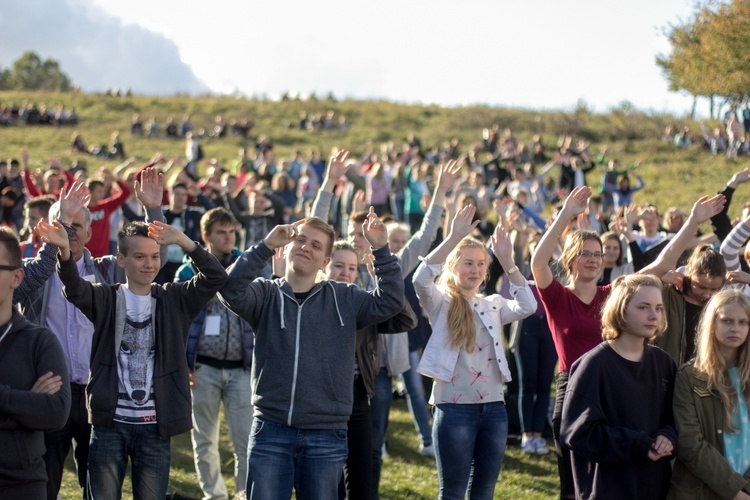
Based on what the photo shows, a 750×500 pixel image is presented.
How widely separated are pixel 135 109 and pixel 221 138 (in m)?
11.2

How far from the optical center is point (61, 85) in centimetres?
8219

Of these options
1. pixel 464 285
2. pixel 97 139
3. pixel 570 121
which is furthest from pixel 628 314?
pixel 97 139

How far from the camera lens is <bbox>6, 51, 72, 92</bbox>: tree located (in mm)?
82688

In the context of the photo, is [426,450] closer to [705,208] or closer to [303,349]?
[705,208]

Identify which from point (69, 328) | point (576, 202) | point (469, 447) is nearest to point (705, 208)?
point (576, 202)

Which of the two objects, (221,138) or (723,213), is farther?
(221,138)

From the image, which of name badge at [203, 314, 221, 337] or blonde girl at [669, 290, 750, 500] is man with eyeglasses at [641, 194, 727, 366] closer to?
blonde girl at [669, 290, 750, 500]

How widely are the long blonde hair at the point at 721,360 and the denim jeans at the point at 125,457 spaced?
300cm

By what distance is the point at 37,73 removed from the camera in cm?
8569

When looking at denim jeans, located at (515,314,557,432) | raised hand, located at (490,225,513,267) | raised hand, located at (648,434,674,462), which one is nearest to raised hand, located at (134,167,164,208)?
raised hand, located at (490,225,513,267)

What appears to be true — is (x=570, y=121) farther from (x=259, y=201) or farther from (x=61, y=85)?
(x=61, y=85)

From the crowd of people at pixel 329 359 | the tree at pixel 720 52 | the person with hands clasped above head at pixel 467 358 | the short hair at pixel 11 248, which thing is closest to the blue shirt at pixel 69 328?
the crowd of people at pixel 329 359

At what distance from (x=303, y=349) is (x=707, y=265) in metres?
2.72

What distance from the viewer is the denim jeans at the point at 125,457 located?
4773 millimetres
